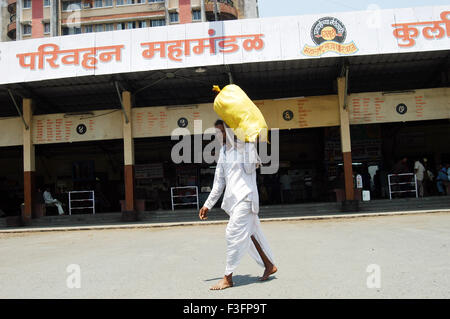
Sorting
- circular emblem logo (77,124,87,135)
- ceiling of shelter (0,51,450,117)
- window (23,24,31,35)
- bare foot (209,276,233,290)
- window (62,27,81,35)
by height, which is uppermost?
window (23,24,31,35)

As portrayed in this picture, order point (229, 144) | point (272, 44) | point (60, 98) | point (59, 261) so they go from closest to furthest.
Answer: point (229, 144)
point (59, 261)
point (272, 44)
point (60, 98)

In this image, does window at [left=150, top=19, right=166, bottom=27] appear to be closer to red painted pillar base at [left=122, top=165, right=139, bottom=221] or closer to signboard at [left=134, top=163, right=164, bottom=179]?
signboard at [left=134, top=163, right=164, bottom=179]

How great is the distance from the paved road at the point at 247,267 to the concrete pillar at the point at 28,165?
7102mm

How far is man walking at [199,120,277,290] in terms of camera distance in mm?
4230

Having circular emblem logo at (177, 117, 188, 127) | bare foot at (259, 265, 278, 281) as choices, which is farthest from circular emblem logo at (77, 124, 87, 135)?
bare foot at (259, 265, 278, 281)

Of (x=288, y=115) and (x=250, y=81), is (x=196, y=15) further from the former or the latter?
(x=288, y=115)

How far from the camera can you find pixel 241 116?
4246 millimetres

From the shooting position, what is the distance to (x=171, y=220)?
14125mm

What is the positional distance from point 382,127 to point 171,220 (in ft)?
39.3

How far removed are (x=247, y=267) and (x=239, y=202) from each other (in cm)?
149

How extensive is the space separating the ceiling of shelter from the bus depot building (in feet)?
0.15

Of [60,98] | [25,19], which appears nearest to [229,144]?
[60,98]

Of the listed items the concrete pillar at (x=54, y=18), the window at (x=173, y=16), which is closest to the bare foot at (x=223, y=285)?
the window at (x=173, y=16)
